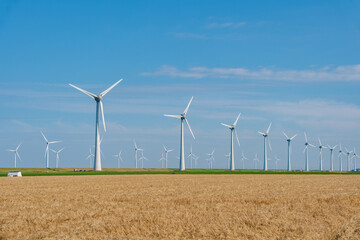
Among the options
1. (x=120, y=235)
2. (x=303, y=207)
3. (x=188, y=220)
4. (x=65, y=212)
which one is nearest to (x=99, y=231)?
(x=120, y=235)

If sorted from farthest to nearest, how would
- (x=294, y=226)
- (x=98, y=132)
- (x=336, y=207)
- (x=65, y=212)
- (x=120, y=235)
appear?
(x=98, y=132), (x=336, y=207), (x=65, y=212), (x=294, y=226), (x=120, y=235)

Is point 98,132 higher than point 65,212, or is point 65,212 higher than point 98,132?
point 98,132

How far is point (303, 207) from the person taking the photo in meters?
25.6

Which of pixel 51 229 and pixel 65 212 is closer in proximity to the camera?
pixel 51 229

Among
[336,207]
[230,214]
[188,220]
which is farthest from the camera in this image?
[336,207]

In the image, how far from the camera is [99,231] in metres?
17.8

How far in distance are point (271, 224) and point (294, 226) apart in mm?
955

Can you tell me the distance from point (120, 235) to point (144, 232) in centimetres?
103

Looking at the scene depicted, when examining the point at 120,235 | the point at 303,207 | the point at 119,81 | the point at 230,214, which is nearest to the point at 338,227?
the point at 230,214

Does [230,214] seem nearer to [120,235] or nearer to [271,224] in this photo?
[271,224]

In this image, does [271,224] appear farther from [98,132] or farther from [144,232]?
[98,132]

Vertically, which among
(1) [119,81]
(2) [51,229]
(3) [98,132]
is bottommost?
(2) [51,229]

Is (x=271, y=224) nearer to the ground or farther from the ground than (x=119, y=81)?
nearer to the ground

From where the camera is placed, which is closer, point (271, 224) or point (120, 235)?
point (120, 235)
